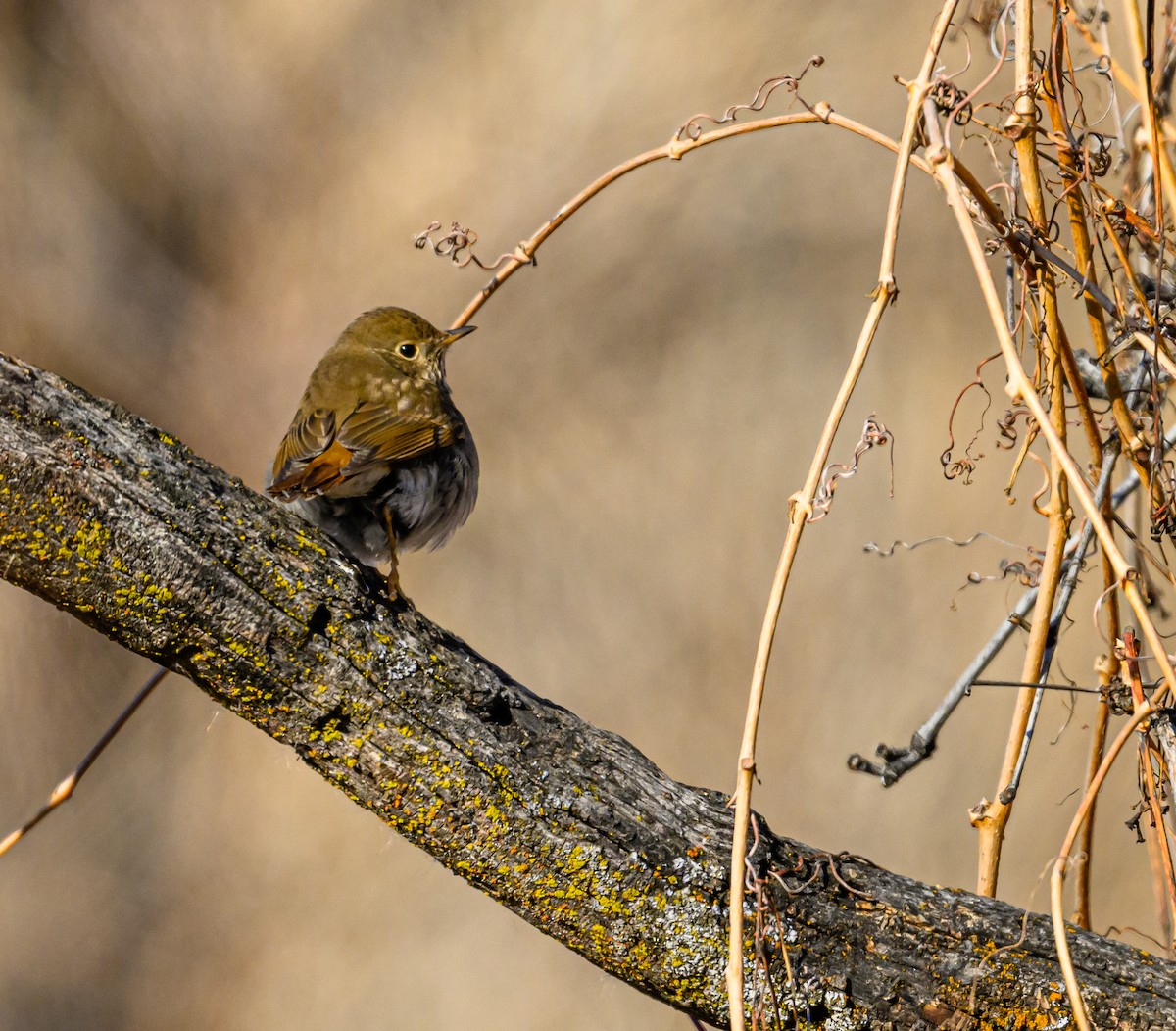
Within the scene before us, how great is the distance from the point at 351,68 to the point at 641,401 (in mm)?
1705

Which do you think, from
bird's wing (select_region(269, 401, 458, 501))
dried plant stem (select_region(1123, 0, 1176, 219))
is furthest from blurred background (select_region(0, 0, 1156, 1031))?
dried plant stem (select_region(1123, 0, 1176, 219))

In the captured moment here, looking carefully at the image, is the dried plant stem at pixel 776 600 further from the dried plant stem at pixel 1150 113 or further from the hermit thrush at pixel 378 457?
the hermit thrush at pixel 378 457

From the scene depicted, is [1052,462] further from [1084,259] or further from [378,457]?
[378,457]

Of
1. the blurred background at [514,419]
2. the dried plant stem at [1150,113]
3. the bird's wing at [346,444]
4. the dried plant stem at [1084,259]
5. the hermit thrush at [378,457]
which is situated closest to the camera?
the dried plant stem at [1150,113]

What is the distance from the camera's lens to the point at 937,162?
53.5 inches

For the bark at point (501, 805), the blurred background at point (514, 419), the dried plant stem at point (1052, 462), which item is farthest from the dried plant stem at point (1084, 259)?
the blurred background at point (514, 419)

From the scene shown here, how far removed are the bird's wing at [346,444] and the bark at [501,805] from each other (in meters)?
0.64

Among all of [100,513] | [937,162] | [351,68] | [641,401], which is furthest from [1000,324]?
[351,68]

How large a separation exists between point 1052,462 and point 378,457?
1336mm

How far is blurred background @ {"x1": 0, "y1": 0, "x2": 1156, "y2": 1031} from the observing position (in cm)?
405

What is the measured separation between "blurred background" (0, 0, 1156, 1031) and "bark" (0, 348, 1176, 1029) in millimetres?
2187

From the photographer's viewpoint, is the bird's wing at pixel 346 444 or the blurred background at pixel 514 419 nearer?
the bird's wing at pixel 346 444

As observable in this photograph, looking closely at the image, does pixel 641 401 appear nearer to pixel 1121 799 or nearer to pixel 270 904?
pixel 1121 799

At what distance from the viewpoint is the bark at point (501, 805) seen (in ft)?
4.95
